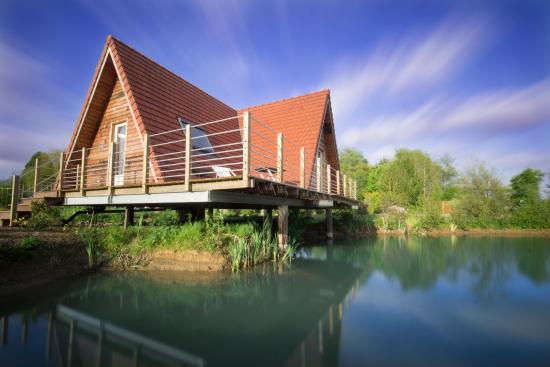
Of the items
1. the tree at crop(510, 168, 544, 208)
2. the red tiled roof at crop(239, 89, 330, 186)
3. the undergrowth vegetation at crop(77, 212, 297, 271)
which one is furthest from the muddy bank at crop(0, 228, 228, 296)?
the tree at crop(510, 168, 544, 208)

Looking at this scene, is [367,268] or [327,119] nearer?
[367,268]

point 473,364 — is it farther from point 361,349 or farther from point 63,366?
point 63,366

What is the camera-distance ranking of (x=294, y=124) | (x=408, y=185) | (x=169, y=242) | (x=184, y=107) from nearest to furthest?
(x=169, y=242), (x=184, y=107), (x=294, y=124), (x=408, y=185)

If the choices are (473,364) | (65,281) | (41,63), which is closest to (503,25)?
(473,364)

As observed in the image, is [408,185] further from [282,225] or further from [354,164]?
[282,225]

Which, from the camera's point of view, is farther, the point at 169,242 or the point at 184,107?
the point at 184,107

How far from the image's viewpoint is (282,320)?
15.5 feet

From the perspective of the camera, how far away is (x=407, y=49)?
10.6 m

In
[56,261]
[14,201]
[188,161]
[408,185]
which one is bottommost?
[56,261]

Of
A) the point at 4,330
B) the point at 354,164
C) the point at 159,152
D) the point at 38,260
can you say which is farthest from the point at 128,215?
the point at 354,164

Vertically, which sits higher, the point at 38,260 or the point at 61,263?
the point at 38,260

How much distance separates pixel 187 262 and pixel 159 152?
3371 mm

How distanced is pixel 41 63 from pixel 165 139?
696cm

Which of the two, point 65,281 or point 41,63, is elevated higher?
point 41,63
